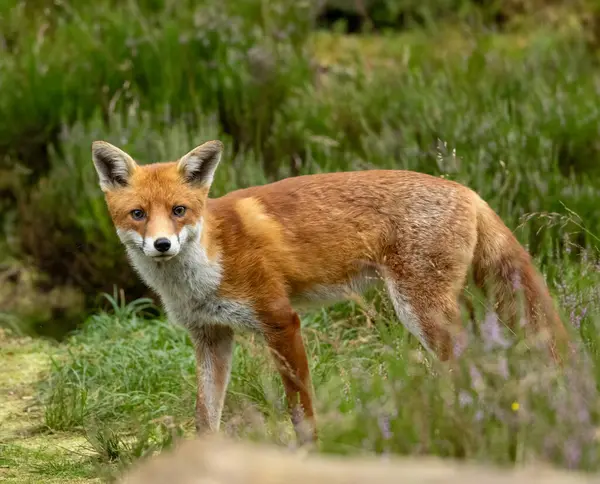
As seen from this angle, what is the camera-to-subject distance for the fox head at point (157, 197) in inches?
169

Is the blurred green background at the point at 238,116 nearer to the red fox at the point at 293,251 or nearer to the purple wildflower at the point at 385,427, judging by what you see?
the red fox at the point at 293,251

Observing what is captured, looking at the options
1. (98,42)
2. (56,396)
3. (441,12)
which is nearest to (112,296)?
(56,396)

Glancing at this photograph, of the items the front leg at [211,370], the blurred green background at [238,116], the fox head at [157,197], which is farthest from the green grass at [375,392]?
the blurred green background at [238,116]

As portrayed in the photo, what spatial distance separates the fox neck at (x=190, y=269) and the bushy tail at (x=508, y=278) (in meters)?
1.15

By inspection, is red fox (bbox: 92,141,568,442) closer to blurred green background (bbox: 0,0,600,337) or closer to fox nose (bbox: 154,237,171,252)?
fox nose (bbox: 154,237,171,252)

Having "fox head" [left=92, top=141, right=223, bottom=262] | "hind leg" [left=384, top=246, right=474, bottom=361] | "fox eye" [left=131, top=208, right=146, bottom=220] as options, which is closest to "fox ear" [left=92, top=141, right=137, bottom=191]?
"fox head" [left=92, top=141, right=223, bottom=262]

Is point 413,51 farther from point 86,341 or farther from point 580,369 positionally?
point 580,369

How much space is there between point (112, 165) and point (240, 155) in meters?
2.33

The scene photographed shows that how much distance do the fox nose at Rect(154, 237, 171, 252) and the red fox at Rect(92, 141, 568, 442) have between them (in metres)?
0.03

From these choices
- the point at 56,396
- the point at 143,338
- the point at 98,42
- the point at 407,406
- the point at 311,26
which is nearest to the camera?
the point at 407,406

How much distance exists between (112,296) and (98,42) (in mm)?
2236

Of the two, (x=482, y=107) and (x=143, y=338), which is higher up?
(x=482, y=107)

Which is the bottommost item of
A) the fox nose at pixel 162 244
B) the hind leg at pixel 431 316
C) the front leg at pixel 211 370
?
the front leg at pixel 211 370

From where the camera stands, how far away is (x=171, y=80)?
7.88 metres
